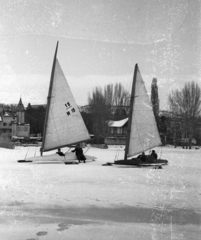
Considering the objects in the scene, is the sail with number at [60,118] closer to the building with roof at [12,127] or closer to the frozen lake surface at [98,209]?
the frozen lake surface at [98,209]

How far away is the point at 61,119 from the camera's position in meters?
20.2

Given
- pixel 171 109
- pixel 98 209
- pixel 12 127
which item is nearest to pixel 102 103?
pixel 171 109

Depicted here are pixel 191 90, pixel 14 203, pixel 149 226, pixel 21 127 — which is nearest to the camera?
pixel 149 226

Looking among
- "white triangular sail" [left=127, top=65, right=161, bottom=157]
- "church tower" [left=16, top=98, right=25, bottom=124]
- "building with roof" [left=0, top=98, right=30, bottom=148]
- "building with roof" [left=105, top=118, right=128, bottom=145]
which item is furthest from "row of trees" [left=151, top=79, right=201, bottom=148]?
"church tower" [left=16, top=98, right=25, bottom=124]

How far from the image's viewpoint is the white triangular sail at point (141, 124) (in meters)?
18.9

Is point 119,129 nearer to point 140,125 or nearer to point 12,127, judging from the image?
point 12,127

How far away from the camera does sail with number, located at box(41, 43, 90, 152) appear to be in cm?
2009

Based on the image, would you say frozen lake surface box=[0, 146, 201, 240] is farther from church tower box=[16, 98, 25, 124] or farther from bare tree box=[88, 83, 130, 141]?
church tower box=[16, 98, 25, 124]

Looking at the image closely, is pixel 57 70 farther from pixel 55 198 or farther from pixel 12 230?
pixel 12 230

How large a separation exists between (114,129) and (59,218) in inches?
2854

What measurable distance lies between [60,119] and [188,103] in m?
38.3

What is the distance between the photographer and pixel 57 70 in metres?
20.7

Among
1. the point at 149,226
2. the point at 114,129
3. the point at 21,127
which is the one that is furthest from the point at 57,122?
the point at 21,127

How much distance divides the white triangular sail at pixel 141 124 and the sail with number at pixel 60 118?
3.10 meters
